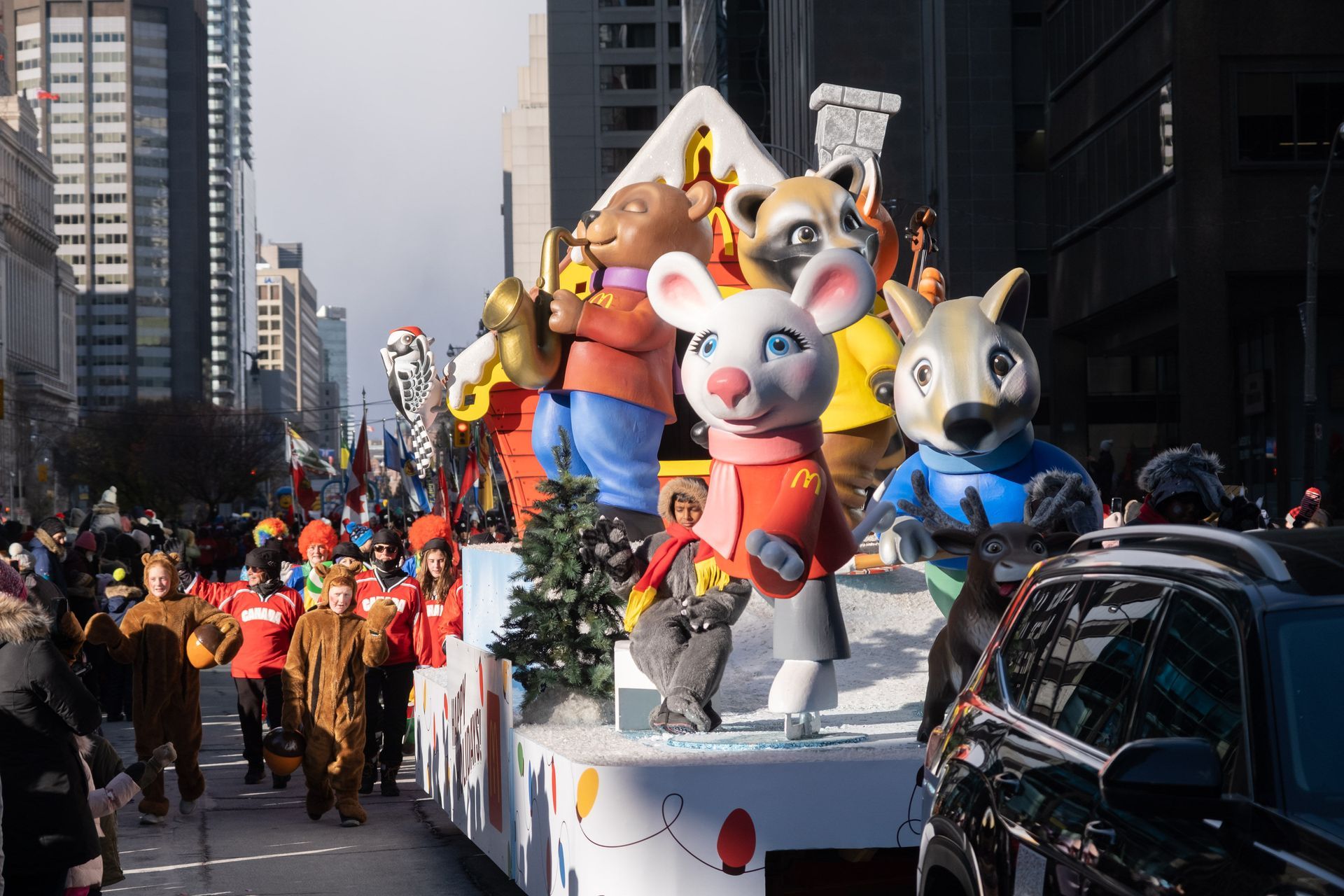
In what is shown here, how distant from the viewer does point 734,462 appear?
22.0 feet

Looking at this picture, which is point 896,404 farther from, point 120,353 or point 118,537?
point 120,353


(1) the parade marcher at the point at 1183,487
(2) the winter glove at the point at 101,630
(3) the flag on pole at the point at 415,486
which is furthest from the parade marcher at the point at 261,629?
(3) the flag on pole at the point at 415,486

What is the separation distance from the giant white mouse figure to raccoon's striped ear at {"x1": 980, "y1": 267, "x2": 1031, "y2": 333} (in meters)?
1.05

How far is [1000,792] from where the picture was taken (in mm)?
3766

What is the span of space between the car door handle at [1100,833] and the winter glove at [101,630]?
7199mm

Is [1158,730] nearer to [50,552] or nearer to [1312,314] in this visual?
[50,552]

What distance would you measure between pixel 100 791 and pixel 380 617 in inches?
153

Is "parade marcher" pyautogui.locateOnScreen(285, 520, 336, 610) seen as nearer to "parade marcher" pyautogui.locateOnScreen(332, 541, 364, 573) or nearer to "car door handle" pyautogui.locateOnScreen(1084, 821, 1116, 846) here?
"parade marcher" pyautogui.locateOnScreen(332, 541, 364, 573)

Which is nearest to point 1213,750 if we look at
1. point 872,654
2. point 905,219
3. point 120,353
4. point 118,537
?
point 872,654

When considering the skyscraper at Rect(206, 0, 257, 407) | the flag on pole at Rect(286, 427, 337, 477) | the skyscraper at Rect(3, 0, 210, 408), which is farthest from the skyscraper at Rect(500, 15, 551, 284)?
the flag on pole at Rect(286, 427, 337, 477)

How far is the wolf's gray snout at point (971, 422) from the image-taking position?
7.27 meters

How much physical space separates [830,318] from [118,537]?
14019 millimetres

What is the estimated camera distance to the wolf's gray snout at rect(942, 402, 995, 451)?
727 cm

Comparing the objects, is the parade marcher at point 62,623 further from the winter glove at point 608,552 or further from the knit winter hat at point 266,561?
the winter glove at point 608,552
